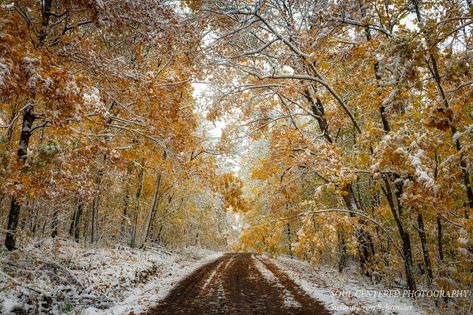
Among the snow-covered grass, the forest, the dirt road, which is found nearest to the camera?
the forest

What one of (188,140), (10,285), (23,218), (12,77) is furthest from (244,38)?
(23,218)

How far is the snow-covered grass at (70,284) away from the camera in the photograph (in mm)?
5637

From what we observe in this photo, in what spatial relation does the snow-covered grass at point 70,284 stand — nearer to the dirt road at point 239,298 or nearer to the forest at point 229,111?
the forest at point 229,111

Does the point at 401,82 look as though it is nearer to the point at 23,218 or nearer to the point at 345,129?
the point at 345,129

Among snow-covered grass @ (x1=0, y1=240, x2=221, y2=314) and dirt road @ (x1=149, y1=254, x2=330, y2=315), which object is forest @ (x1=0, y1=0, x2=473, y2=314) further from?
dirt road @ (x1=149, y1=254, x2=330, y2=315)

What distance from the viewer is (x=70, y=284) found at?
23.6 feet

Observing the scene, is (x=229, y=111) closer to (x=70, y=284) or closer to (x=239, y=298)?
(x=239, y=298)

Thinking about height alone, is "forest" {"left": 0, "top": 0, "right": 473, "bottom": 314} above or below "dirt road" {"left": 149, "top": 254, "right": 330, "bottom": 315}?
above

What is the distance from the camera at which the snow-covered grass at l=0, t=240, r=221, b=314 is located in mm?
5637

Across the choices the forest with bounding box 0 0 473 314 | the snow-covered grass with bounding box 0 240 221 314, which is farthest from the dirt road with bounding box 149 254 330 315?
the snow-covered grass with bounding box 0 240 221 314

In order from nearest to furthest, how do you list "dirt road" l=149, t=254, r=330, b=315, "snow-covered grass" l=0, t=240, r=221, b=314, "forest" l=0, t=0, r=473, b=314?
"forest" l=0, t=0, r=473, b=314
"snow-covered grass" l=0, t=240, r=221, b=314
"dirt road" l=149, t=254, r=330, b=315

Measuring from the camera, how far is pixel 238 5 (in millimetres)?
7129

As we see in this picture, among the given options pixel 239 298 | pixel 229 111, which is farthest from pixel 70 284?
pixel 229 111

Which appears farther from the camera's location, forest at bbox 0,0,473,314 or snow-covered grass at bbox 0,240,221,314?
snow-covered grass at bbox 0,240,221,314
